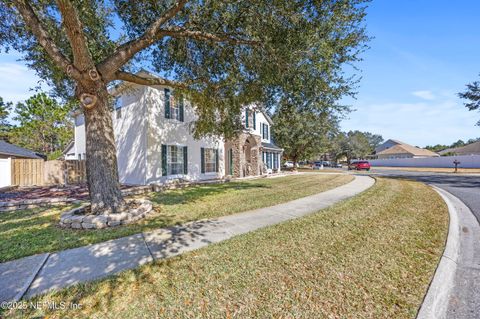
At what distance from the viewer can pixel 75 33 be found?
562cm

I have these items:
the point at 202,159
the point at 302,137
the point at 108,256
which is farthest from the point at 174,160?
the point at 302,137

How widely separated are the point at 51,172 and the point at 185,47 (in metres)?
13.3

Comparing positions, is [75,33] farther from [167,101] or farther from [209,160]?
[209,160]

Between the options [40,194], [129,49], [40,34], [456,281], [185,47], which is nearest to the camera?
[456,281]

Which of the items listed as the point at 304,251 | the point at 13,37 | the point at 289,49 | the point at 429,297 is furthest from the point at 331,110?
the point at 13,37

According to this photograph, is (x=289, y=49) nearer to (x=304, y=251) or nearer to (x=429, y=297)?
(x=304, y=251)

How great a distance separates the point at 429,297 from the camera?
108 inches

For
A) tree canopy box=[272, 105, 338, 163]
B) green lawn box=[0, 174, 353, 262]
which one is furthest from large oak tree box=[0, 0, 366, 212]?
tree canopy box=[272, 105, 338, 163]

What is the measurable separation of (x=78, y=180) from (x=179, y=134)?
7.73 metres

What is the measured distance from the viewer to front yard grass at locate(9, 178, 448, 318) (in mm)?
2520

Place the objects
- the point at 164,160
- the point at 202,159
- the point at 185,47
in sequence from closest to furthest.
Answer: the point at 185,47 → the point at 164,160 → the point at 202,159

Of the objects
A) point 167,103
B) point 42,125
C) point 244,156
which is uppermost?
point 42,125

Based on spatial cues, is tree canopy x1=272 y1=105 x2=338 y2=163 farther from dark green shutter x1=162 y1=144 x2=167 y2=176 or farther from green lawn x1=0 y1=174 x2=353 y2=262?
green lawn x1=0 y1=174 x2=353 y2=262

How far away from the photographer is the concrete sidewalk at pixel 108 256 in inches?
123
